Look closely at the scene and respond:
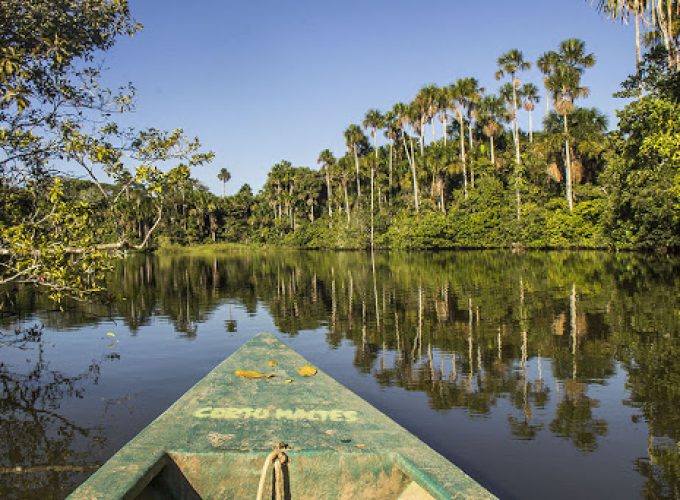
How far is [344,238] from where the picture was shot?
7325 centimetres

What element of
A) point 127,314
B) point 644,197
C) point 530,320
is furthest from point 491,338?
point 644,197

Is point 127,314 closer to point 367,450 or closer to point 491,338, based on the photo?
point 491,338

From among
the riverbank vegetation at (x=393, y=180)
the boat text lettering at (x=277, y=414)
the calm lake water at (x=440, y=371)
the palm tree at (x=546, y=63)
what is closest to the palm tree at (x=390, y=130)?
the riverbank vegetation at (x=393, y=180)

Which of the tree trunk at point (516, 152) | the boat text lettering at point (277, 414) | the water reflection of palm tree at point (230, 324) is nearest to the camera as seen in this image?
the boat text lettering at point (277, 414)

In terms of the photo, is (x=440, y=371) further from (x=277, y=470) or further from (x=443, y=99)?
(x=443, y=99)

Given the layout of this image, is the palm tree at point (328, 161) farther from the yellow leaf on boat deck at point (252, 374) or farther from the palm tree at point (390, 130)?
the yellow leaf on boat deck at point (252, 374)

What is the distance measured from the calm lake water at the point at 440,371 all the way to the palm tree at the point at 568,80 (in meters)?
29.7

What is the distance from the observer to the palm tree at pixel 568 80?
4906 centimetres

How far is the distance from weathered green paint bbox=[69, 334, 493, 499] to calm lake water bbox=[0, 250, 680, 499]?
184 centimetres

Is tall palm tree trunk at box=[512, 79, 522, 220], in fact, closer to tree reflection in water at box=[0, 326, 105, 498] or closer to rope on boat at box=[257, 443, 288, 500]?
tree reflection in water at box=[0, 326, 105, 498]

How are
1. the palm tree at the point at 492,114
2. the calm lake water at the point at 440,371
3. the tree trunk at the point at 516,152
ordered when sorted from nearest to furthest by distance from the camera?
the calm lake water at the point at 440,371 < the tree trunk at the point at 516,152 < the palm tree at the point at 492,114

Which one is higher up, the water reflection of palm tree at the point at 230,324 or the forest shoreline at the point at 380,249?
the forest shoreline at the point at 380,249

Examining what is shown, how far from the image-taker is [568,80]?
48.9 m

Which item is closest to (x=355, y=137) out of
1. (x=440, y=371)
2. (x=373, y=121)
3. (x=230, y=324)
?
(x=373, y=121)
